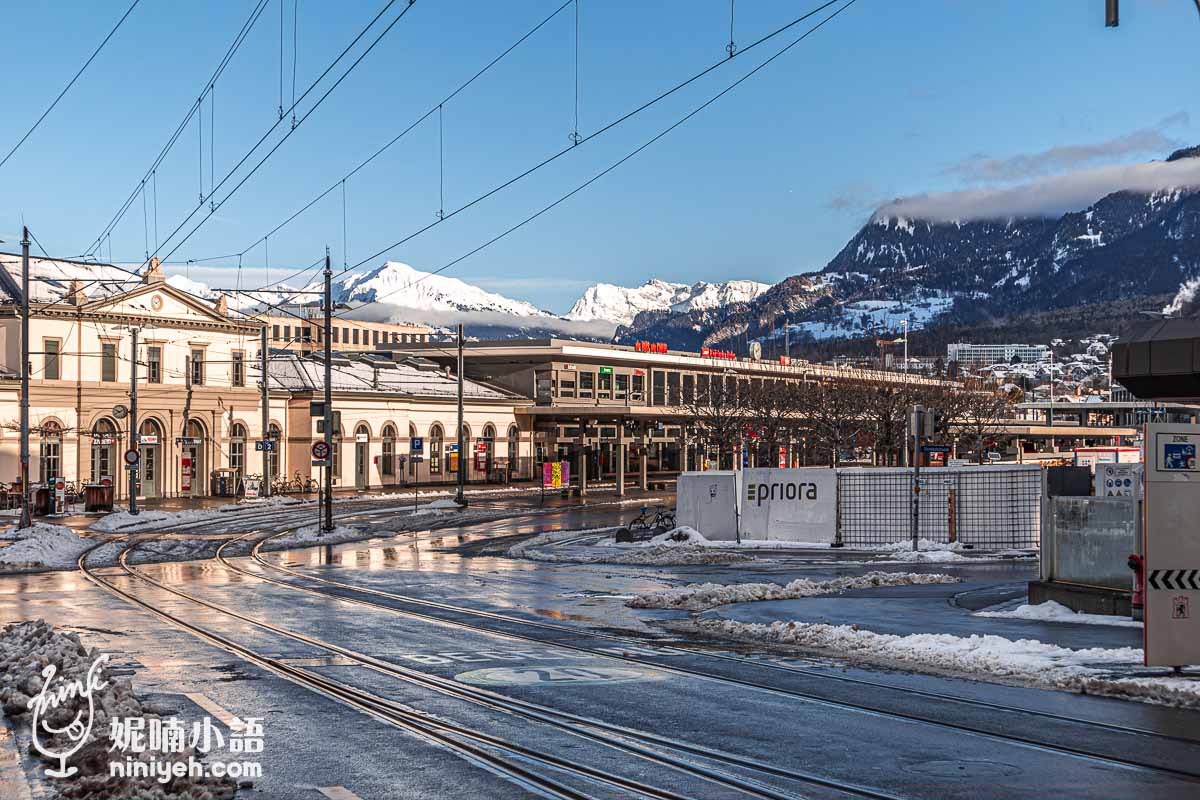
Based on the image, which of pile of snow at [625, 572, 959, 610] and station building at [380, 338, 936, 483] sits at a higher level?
station building at [380, 338, 936, 483]

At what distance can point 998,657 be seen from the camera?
47.9ft

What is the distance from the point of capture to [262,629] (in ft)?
61.4

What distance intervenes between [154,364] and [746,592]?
5332 cm

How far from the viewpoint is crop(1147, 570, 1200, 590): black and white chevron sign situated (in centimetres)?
1340

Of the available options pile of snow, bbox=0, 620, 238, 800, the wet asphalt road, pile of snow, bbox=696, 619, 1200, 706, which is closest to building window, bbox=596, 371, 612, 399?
the wet asphalt road

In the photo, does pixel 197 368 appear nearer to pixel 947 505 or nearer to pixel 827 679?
pixel 947 505

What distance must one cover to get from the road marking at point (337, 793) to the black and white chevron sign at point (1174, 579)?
29.6 ft

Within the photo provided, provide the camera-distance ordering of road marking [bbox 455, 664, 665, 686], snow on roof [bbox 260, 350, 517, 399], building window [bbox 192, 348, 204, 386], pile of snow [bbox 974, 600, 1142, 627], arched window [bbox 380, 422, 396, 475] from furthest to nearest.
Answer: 1. snow on roof [bbox 260, 350, 517, 399]
2. arched window [bbox 380, 422, 396, 475]
3. building window [bbox 192, 348, 204, 386]
4. pile of snow [bbox 974, 600, 1142, 627]
5. road marking [bbox 455, 664, 665, 686]

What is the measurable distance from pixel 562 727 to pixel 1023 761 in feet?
13.1

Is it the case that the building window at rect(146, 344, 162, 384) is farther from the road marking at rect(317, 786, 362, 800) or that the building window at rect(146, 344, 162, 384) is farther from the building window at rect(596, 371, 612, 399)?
the road marking at rect(317, 786, 362, 800)

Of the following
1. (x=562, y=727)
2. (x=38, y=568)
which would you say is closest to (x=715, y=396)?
(x=38, y=568)

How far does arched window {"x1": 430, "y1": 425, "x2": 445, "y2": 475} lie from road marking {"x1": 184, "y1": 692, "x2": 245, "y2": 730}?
229ft

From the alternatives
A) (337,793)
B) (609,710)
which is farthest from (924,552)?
(337,793)

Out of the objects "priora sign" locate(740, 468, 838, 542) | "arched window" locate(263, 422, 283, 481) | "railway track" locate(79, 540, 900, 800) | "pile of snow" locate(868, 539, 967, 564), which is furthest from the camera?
"arched window" locate(263, 422, 283, 481)
